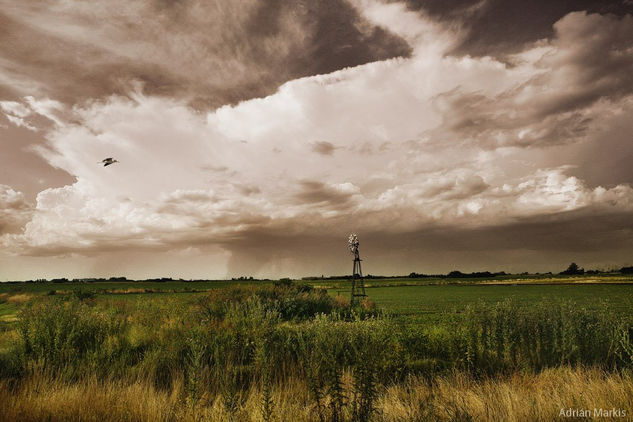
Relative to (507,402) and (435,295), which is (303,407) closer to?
(507,402)

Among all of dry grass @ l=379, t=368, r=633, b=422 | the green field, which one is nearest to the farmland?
dry grass @ l=379, t=368, r=633, b=422

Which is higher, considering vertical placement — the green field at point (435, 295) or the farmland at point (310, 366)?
the farmland at point (310, 366)

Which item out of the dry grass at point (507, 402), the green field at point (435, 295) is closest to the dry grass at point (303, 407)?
the dry grass at point (507, 402)

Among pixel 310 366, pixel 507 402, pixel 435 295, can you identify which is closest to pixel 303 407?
pixel 310 366

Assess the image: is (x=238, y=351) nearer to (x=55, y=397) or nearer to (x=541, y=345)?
(x=55, y=397)

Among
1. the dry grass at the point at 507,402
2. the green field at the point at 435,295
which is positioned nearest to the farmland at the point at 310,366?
the dry grass at the point at 507,402

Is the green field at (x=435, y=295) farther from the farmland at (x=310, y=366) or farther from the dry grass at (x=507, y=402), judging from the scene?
the dry grass at (x=507, y=402)

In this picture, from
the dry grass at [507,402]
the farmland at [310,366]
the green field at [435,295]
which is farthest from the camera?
the green field at [435,295]

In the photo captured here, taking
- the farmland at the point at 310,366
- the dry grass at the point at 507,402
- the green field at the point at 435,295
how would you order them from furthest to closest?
the green field at the point at 435,295 → the farmland at the point at 310,366 → the dry grass at the point at 507,402

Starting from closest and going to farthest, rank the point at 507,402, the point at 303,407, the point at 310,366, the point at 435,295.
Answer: the point at 507,402
the point at 303,407
the point at 310,366
the point at 435,295

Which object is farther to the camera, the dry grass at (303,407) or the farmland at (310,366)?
the farmland at (310,366)

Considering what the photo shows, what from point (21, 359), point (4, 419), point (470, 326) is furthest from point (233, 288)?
point (4, 419)

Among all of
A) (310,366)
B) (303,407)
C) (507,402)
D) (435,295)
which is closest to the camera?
(507,402)

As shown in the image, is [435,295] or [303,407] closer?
[303,407]
